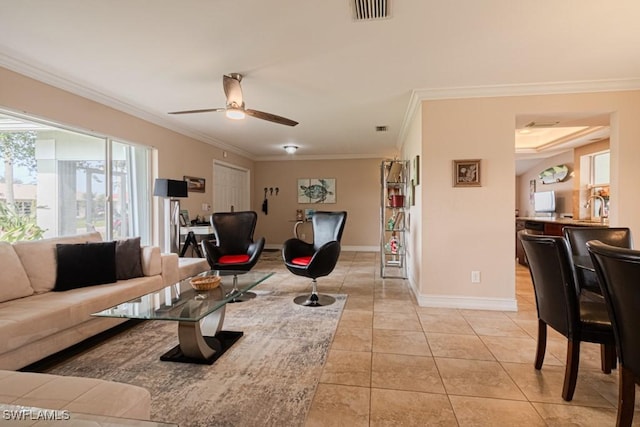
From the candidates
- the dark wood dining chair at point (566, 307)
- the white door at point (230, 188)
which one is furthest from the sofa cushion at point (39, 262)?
the dark wood dining chair at point (566, 307)

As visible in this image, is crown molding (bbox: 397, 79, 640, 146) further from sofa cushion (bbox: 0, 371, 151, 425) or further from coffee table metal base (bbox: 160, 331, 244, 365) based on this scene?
sofa cushion (bbox: 0, 371, 151, 425)

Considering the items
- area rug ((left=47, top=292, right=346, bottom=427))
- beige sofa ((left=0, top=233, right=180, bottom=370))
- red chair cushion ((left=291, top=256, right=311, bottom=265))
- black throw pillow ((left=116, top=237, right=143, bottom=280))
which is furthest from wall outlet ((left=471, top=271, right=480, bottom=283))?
black throw pillow ((left=116, top=237, right=143, bottom=280))

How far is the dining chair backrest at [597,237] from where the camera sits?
2.29 m

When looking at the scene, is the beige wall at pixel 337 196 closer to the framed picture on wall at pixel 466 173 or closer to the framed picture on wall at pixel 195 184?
the framed picture on wall at pixel 195 184

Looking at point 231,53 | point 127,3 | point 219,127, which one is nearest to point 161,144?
point 219,127

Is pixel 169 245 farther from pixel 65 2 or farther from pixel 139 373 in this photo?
pixel 65 2

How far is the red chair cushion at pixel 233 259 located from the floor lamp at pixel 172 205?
2.98ft

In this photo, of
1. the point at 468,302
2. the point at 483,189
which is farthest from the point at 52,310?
the point at 483,189

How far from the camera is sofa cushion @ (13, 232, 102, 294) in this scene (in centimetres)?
250

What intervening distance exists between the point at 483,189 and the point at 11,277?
4.21m

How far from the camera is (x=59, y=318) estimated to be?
2.10m

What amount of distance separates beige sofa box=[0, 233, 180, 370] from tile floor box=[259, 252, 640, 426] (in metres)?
1.80

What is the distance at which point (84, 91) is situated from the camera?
3258mm

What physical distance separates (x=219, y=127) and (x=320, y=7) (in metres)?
3.45
